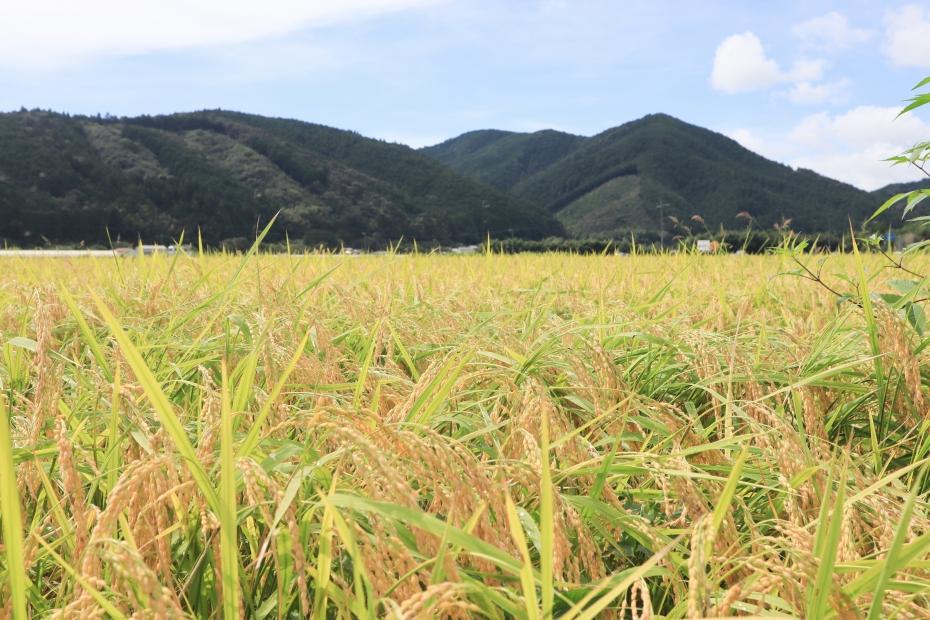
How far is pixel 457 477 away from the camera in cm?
83

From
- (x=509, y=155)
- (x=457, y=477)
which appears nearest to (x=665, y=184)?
(x=509, y=155)

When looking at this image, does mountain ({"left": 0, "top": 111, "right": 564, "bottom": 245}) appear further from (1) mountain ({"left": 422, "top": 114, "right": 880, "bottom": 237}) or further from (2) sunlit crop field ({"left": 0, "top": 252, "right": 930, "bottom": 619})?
(2) sunlit crop field ({"left": 0, "top": 252, "right": 930, "bottom": 619})

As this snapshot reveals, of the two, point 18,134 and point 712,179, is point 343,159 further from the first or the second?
point 712,179

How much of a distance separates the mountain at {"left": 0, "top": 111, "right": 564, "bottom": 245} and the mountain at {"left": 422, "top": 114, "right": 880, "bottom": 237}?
43.2 feet

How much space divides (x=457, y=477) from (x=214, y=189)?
70757 mm

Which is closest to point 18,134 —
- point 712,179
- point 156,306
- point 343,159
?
point 343,159

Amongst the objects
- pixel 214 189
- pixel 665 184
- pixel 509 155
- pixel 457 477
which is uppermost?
pixel 509 155

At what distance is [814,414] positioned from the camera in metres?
1.59

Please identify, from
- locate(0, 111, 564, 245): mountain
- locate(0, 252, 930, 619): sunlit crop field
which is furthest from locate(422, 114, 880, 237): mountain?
locate(0, 252, 930, 619): sunlit crop field

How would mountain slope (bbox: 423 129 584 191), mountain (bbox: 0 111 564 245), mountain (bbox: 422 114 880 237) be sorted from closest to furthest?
mountain (bbox: 0 111 564 245)
mountain (bbox: 422 114 880 237)
mountain slope (bbox: 423 129 584 191)

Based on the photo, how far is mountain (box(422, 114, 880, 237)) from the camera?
80.1 meters

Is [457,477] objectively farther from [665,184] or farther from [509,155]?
[509,155]

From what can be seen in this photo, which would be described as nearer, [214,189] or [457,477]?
[457,477]

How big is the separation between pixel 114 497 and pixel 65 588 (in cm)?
40
